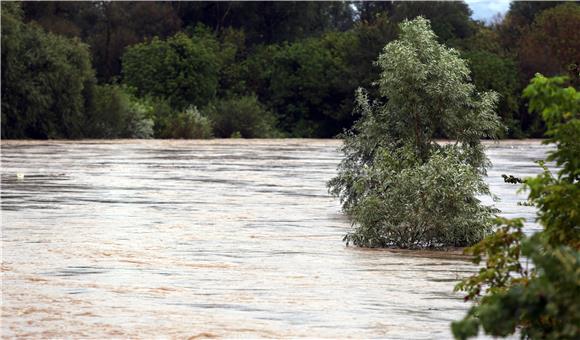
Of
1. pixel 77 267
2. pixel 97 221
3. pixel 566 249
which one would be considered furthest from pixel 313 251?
pixel 566 249

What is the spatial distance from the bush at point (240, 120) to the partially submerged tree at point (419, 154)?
42.9 meters

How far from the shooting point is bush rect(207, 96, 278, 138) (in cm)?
6631

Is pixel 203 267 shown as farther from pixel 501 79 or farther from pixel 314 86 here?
pixel 314 86

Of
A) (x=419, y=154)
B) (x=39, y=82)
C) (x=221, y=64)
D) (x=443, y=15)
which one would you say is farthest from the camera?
(x=443, y=15)

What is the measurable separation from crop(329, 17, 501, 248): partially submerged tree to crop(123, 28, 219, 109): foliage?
49.9m

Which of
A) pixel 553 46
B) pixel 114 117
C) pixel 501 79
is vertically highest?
pixel 553 46

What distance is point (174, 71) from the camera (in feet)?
241

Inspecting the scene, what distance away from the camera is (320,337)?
35.7ft

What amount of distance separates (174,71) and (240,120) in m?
8.09

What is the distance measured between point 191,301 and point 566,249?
647cm

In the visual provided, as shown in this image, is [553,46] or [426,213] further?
[553,46]

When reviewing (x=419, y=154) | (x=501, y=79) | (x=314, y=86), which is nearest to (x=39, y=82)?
(x=314, y=86)

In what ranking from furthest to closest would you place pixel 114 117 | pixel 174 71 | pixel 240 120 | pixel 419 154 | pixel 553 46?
pixel 553 46 → pixel 174 71 → pixel 240 120 → pixel 114 117 → pixel 419 154

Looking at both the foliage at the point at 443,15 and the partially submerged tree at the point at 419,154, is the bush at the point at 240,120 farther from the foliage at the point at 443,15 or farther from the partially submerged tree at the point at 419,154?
the partially submerged tree at the point at 419,154
